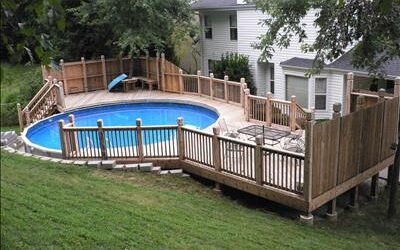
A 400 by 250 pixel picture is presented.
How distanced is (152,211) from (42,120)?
37.2 feet

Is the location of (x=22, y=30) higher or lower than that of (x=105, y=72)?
higher

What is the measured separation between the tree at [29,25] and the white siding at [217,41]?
21.0 metres

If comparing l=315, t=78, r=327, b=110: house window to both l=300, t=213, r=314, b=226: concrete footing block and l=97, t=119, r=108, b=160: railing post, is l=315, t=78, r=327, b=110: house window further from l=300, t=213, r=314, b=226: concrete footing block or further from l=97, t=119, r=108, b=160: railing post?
l=97, t=119, r=108, b=160: railing post

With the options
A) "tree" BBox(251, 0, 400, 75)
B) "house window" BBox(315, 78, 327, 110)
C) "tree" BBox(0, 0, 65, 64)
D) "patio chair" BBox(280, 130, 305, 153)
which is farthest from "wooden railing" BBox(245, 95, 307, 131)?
"tree" BBox(0, 0, 65, 64)

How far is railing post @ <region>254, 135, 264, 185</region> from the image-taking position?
9.40m

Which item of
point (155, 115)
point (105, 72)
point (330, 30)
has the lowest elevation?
point (155, 115)

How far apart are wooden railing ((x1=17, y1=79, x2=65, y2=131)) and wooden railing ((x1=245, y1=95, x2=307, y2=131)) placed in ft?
27.9

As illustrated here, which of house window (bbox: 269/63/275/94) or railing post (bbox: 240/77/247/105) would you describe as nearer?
railing post (bbox: 240/77/247/105)

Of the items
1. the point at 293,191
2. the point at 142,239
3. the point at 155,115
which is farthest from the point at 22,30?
the point at 155,115

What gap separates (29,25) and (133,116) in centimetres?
1767

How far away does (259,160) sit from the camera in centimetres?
947

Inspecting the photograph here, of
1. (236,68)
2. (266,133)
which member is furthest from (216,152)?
(236,68)

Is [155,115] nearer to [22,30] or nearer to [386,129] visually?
[386,129]

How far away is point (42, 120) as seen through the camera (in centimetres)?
1747
